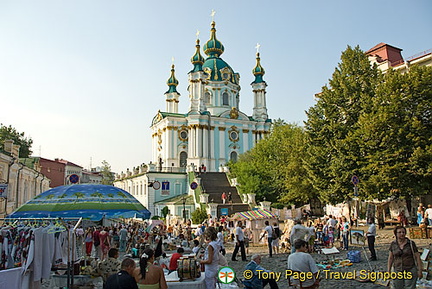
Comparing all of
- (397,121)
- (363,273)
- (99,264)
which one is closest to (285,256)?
(363,273)

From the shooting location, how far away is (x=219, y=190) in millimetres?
40188

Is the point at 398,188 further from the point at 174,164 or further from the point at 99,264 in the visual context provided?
the point at 174,164

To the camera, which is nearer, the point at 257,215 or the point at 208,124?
the point at 257,215

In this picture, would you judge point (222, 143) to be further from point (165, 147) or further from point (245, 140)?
point (165, 147)

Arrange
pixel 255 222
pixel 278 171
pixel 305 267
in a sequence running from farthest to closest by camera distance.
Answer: pixel 278 171
pixel 255 222
pixel 305 267

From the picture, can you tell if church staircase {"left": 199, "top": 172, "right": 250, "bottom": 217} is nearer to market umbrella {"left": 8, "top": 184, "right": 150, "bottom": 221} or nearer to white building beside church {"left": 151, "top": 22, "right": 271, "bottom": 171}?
white building beside church {"left": 151, "top": 22, "right": 271, "bottom": 171}

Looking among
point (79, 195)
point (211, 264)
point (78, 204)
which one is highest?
point (79, 195)

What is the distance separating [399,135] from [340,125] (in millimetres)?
4134

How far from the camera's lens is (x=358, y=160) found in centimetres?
2306

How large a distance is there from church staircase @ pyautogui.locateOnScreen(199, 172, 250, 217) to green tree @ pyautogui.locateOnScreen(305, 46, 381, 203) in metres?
10.0

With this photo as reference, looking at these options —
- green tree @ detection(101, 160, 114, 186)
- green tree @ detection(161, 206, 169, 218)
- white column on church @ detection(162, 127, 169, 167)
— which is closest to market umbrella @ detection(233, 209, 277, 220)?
green tree @ detection(161, 206, 169, 218)

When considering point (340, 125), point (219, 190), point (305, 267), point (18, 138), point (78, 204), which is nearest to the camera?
point (305, 267)

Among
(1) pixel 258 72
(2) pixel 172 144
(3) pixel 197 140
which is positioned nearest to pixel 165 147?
(2) pixel 172 144

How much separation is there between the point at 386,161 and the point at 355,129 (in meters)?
3.50
